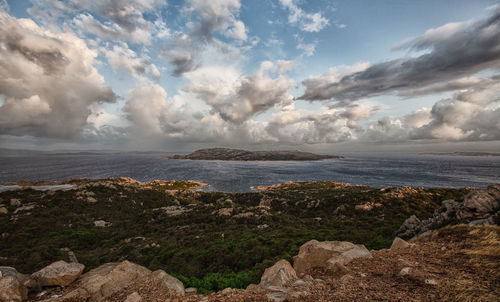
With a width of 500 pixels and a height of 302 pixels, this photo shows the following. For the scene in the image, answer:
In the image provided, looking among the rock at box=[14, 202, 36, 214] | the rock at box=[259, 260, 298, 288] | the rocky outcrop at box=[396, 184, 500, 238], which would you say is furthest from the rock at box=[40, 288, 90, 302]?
the rock at box=[14, 202, 36, 214]

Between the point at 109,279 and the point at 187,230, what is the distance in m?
18.1

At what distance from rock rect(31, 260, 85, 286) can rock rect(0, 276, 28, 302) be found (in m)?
0.64

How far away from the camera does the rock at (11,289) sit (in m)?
6.04

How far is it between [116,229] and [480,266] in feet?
109

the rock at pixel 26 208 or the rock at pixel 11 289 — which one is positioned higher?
the rock at pixel 11 289

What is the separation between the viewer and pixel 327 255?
9133 mm

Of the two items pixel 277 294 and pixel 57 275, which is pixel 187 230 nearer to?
pixel 57 275

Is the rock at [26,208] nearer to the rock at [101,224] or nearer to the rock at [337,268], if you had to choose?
the rock at [101,224]

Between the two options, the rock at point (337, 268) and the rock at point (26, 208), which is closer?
the rock at point (337, 268)

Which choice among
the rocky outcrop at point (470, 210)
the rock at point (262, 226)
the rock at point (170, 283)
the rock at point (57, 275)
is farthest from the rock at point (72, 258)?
the rocky outcrop at point (470, 210)

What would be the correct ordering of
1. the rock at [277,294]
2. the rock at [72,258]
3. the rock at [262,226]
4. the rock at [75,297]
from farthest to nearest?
the rock at [262,226], the rock at [72,258], the rock at [75,297], the rock at [277,294]

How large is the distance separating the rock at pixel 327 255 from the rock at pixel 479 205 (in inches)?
526

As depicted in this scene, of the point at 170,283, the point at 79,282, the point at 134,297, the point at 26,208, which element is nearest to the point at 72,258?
the point at 79,282

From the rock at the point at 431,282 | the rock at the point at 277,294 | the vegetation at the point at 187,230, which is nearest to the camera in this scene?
the rock at the point at 277,294
